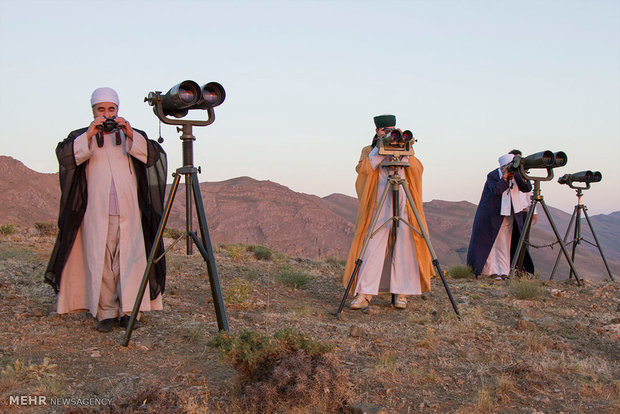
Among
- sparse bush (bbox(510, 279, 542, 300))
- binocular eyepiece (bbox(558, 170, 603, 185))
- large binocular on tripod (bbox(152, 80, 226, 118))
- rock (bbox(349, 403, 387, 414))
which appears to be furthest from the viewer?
binocular eyepiece (bbox(558, 170, 603, 185))

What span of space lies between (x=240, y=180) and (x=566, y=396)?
3665cm

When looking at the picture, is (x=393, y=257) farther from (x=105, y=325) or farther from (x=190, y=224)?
(x=105, y=325)

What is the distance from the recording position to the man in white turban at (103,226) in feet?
15.5

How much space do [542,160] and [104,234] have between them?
5.44 m

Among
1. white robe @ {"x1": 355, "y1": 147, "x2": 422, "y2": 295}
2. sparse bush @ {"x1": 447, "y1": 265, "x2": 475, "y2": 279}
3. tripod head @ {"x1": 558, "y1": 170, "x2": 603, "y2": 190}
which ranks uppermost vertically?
tripod head @ {"x1": 558, "y1": 170, "x2": 603, "y2": 190}

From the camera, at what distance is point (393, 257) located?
6.13m

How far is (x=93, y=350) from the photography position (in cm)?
415

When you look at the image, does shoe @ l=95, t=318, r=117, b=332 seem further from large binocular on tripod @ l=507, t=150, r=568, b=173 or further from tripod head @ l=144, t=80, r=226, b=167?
large binocular on tripod @ l=507, t=150, r=568, b=173

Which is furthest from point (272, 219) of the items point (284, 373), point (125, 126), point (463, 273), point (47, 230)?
point (284, 373)

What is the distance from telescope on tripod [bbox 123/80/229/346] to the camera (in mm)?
4008

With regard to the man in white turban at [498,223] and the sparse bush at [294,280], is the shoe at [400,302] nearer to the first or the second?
the sparse bush at [294,280]

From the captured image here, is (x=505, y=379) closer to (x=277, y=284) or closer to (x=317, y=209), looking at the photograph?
(x=277, y=284)

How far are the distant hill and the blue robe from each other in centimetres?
1375

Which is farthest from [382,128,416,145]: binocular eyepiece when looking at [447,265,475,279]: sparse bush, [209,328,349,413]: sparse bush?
[447,265,475,279]: sparse bush
